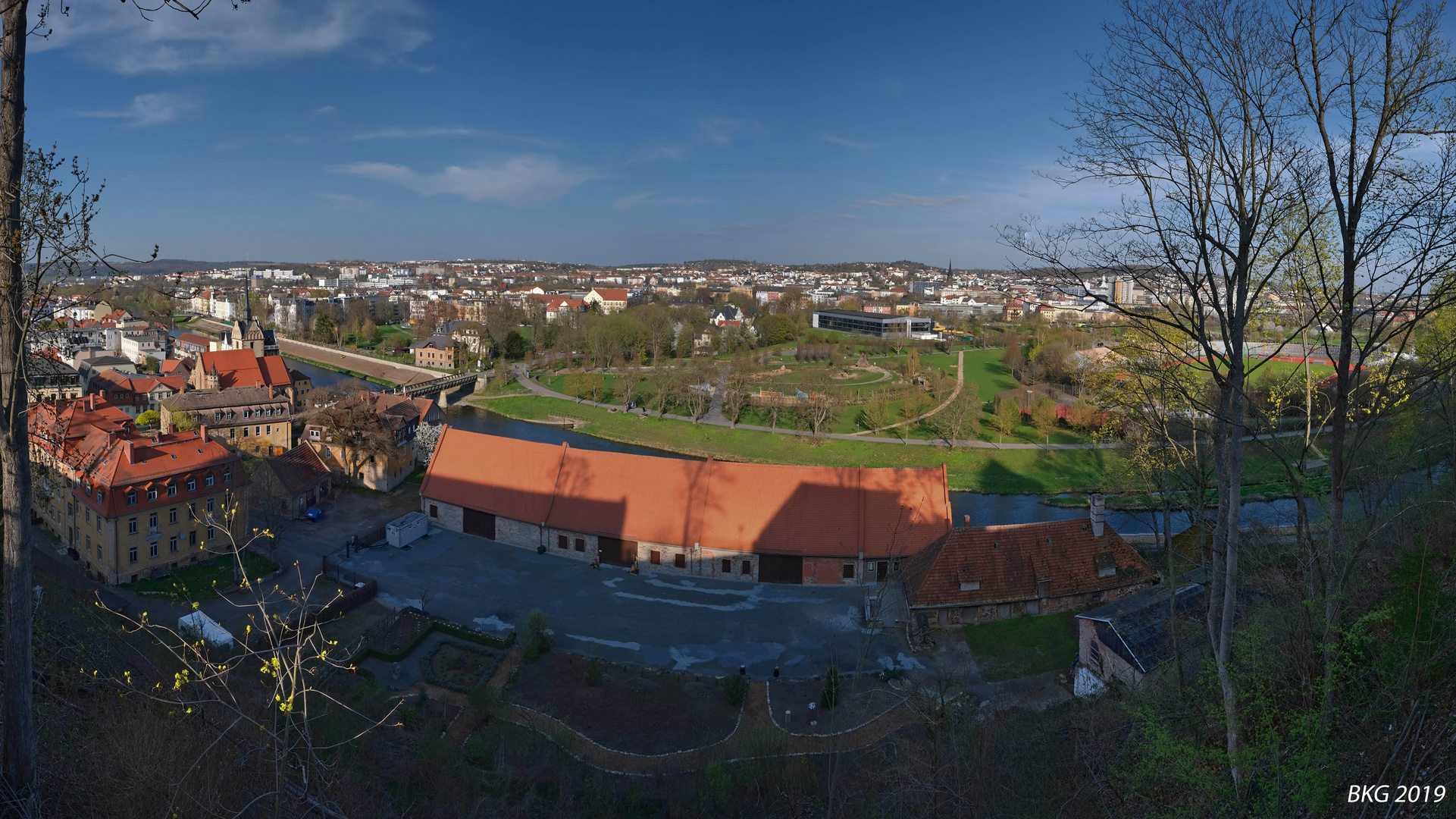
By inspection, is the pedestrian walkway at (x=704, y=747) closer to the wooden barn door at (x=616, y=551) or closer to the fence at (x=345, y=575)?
the fence at (x=345, y=575)

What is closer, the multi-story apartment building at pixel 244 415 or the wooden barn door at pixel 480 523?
the wooden barn door at pixel 480 523

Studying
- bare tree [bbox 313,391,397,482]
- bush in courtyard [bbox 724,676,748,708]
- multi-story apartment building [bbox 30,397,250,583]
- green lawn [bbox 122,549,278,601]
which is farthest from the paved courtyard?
bare tree [bbox 313,391,397,482]

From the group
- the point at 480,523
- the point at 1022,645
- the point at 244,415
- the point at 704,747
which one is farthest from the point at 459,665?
the point at 244,415

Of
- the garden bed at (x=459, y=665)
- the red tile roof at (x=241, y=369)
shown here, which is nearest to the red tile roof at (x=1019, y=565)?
the garden bed at (x=459, y=665)

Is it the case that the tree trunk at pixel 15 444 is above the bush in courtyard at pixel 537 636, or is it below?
above

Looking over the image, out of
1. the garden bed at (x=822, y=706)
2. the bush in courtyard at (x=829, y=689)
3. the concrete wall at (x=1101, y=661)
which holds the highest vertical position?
the concrete wall at (x=1101, y=661)

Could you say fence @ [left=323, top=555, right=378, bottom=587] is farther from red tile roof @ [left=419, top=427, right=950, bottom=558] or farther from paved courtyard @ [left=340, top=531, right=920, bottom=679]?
red tile roof @ [left=419, top=427, right=950, bottom=558]
